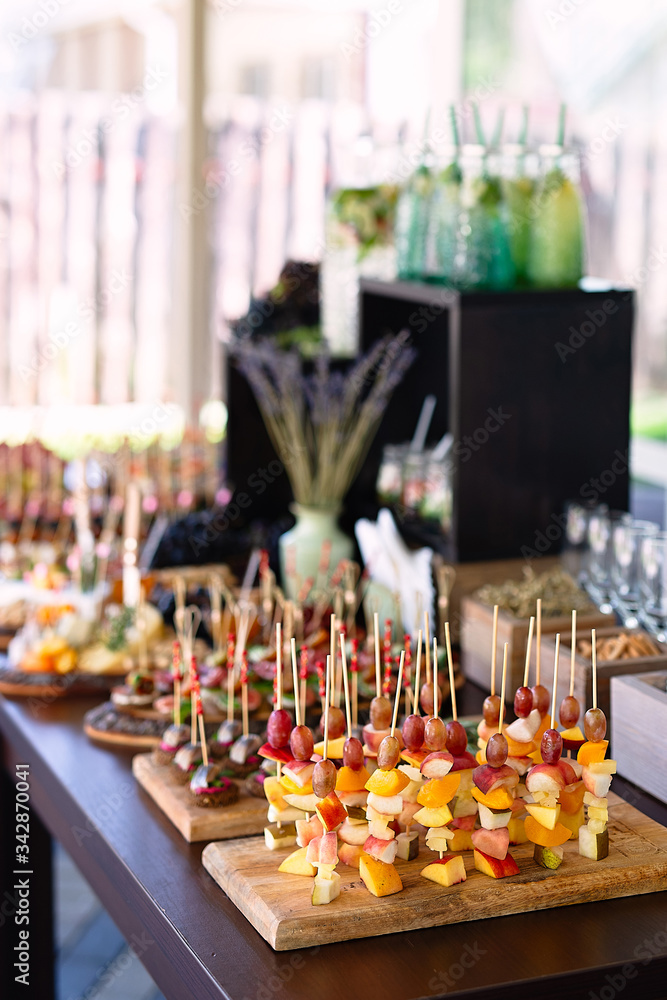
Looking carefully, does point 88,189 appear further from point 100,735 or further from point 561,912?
point 561,912

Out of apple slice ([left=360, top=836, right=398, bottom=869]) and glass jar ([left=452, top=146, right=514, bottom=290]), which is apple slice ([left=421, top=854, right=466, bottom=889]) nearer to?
apple slice ([left=360, top=836, right=398, bottom=869])

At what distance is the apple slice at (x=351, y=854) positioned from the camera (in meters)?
1.32

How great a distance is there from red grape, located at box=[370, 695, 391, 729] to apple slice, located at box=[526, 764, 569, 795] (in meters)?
0.19

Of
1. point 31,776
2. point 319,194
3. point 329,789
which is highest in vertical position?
point 319,194

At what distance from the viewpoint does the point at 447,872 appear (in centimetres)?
128

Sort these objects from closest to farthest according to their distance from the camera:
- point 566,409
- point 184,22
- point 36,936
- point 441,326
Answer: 1. point 566,409
2. point 36,936
3. point 441,326
4. point 184,22

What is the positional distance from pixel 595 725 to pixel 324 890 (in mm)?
327

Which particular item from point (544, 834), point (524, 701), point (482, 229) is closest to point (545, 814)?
point (544, 834)

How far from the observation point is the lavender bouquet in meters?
2.42

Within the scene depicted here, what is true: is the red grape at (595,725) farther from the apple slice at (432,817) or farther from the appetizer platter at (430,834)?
the apple slice at (432,817)

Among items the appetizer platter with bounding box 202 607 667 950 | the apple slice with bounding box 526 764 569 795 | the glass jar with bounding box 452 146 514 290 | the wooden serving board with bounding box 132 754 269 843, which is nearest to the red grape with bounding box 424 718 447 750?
the appetizer platter with bounding box 202 607 667 950

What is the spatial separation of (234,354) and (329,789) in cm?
158

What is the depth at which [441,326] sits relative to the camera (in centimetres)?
256

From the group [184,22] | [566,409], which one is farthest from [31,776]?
[184,22]
